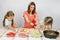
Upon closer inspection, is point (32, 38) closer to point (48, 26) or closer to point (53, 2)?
point (48, 26)

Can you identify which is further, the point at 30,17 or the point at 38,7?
the point at 38,7

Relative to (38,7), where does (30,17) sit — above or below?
below

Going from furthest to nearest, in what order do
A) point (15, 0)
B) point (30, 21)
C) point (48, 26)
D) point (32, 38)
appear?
point (15, 0) < point (30, 21) < point (48, 26) < point (32, 38)

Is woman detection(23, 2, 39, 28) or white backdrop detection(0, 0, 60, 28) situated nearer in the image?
woman detection(23, 2, 39, 28)

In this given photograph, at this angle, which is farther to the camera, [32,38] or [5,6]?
[5,6]

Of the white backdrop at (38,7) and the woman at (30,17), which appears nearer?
the woman at (30,17)

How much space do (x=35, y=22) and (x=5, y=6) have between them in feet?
3.21

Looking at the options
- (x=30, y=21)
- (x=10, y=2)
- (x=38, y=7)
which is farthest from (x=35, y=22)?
(x=10, y=2)

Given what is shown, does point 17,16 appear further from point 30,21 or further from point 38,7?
point 30,21

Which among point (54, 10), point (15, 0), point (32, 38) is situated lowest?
point (32, 38)

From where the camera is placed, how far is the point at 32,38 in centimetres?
153

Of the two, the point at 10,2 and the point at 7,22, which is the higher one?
the point at 10,2

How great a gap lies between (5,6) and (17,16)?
355mm

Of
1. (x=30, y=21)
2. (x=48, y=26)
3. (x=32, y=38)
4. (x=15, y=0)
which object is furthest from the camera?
(x=15, y=0)
